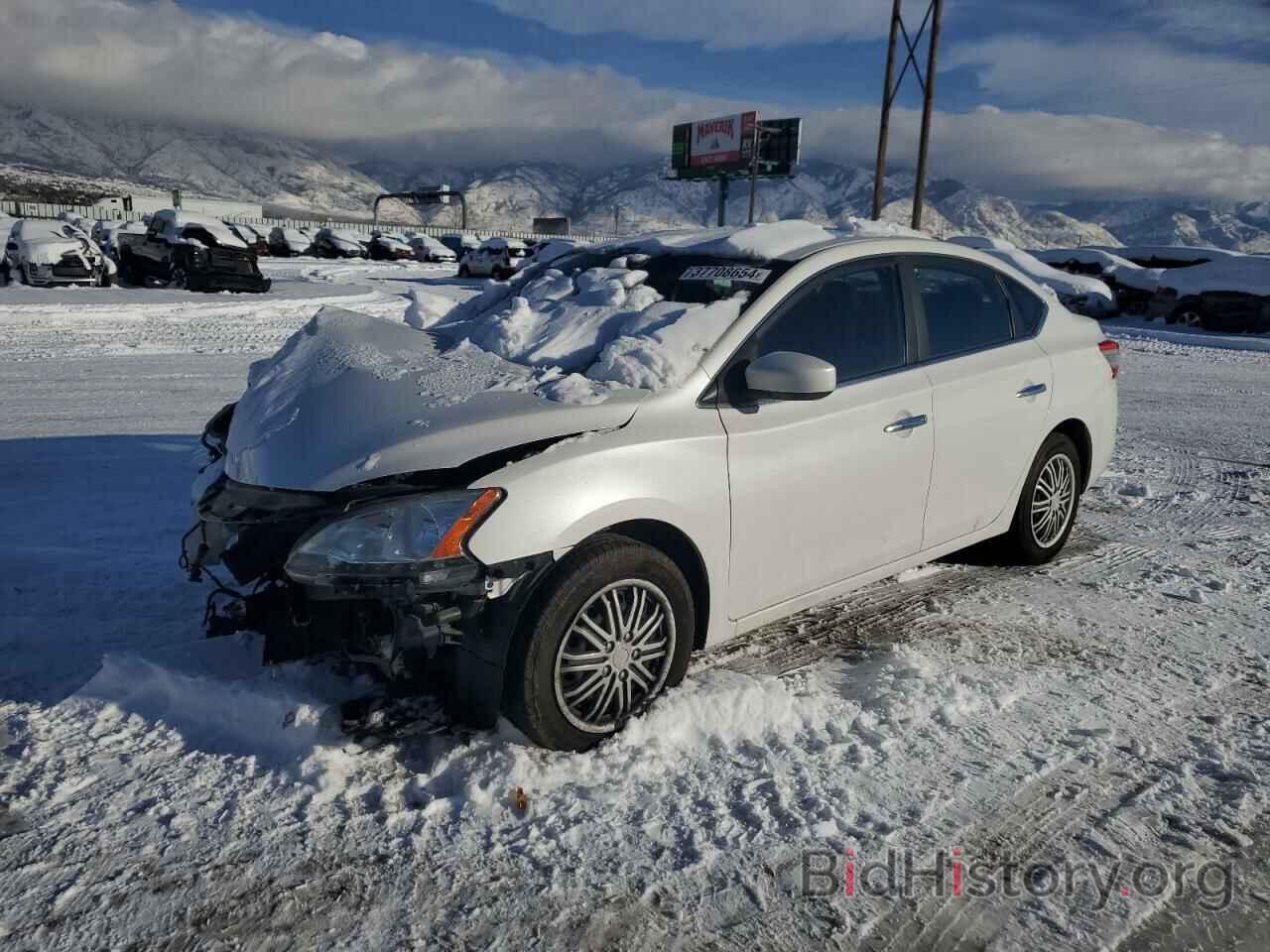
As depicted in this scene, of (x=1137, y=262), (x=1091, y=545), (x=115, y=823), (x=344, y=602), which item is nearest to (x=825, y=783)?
(x=344, y=602)

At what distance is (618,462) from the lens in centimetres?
300

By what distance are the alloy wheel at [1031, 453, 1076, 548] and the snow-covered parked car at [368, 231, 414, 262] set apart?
4226 cm

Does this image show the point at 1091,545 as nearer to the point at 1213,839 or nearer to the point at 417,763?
the point at 1213,839

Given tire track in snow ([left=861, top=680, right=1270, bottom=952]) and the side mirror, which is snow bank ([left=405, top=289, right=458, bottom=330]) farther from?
tire track in snow ([left=861, top=680, right=1270, bottom=952])

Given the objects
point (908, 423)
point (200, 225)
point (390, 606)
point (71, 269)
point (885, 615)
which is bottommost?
point (885, 615)

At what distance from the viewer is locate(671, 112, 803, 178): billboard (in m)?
72.8

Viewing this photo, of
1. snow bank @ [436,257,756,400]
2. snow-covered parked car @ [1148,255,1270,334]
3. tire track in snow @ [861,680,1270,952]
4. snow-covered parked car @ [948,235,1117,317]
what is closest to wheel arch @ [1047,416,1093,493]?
tire track in snow @ [861,680,1270,952]

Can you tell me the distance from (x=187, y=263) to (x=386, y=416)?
19.6 meters

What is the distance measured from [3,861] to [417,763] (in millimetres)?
1104

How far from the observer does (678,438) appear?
125 inches

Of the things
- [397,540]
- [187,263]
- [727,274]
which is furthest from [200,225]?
[397,540]

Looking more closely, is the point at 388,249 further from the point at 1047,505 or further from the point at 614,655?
the point at 614,655

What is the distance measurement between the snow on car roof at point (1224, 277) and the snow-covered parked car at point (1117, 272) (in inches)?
17.9

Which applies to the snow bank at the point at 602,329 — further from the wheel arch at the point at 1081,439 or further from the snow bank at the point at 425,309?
the wheel arch at the point at 1081,439
